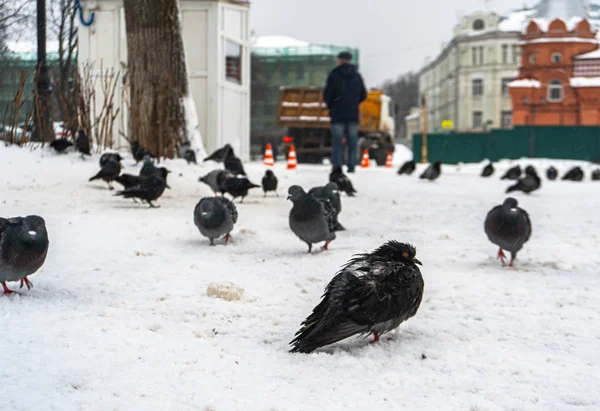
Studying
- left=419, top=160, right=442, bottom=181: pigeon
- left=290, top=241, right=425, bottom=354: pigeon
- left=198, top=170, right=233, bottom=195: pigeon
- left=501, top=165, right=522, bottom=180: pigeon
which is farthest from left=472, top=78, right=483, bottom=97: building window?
left=290, top=241, right=425, bottom=354: pigeon

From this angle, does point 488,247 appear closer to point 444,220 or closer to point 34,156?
point 444,220

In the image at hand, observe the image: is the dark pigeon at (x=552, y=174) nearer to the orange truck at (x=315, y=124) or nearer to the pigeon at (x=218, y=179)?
the orange truck at (x=315, y=124)

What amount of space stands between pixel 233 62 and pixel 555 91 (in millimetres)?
33953

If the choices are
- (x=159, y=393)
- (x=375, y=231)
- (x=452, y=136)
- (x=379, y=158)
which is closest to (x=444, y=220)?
(x=375, y=231)

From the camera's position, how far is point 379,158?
1009 inches

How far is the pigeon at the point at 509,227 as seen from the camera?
18.3 feet

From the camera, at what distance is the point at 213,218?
5723 mm

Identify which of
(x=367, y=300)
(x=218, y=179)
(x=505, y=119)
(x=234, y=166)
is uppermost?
(x=505, y=119)

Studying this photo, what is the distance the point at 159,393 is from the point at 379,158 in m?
23.3

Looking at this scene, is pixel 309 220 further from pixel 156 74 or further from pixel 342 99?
pixel 342 99

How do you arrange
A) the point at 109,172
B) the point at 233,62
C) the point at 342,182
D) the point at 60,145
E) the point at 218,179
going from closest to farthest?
the point at 218,179
the point at 109,172
the point at 60,145
the point at 342,182
the point at 233,62

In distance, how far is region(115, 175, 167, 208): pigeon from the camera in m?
7.77

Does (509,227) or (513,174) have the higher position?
(513,174)

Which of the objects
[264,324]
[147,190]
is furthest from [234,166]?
[264,324]
